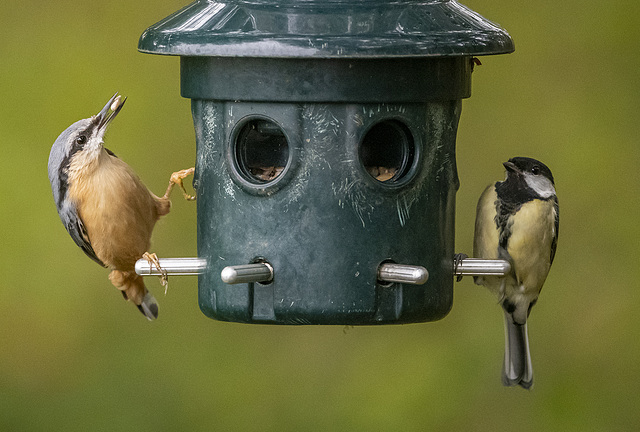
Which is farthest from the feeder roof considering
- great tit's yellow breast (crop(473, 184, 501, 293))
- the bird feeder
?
great tit's yellow breast (crop(473, 184, 501, 293))

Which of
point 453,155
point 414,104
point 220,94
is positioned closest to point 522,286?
point 453,155

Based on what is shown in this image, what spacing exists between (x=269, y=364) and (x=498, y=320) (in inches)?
55.0

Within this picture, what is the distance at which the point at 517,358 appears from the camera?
5.43 m

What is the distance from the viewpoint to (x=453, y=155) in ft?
14.1

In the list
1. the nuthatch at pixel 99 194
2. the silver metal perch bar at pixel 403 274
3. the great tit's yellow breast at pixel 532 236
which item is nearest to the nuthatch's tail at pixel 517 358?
the great tit's yellow breast at pixel 532 236

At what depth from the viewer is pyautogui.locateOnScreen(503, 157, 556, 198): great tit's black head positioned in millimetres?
4895

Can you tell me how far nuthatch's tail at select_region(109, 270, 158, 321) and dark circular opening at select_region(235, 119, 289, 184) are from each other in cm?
106

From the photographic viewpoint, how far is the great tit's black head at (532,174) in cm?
489

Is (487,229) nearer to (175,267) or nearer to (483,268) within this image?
(483,268)

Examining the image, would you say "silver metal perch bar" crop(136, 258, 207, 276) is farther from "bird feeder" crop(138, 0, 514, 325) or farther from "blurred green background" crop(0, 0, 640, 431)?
"blurred green background" crop(0, 0, 640, 431)

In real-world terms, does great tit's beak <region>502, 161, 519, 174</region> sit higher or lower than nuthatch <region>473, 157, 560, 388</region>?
higher

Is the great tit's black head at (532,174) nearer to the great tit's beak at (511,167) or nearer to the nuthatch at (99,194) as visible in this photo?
the great tit's beak at (511,167)

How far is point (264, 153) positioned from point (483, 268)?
93 cm

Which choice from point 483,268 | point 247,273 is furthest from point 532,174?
point 247,273
